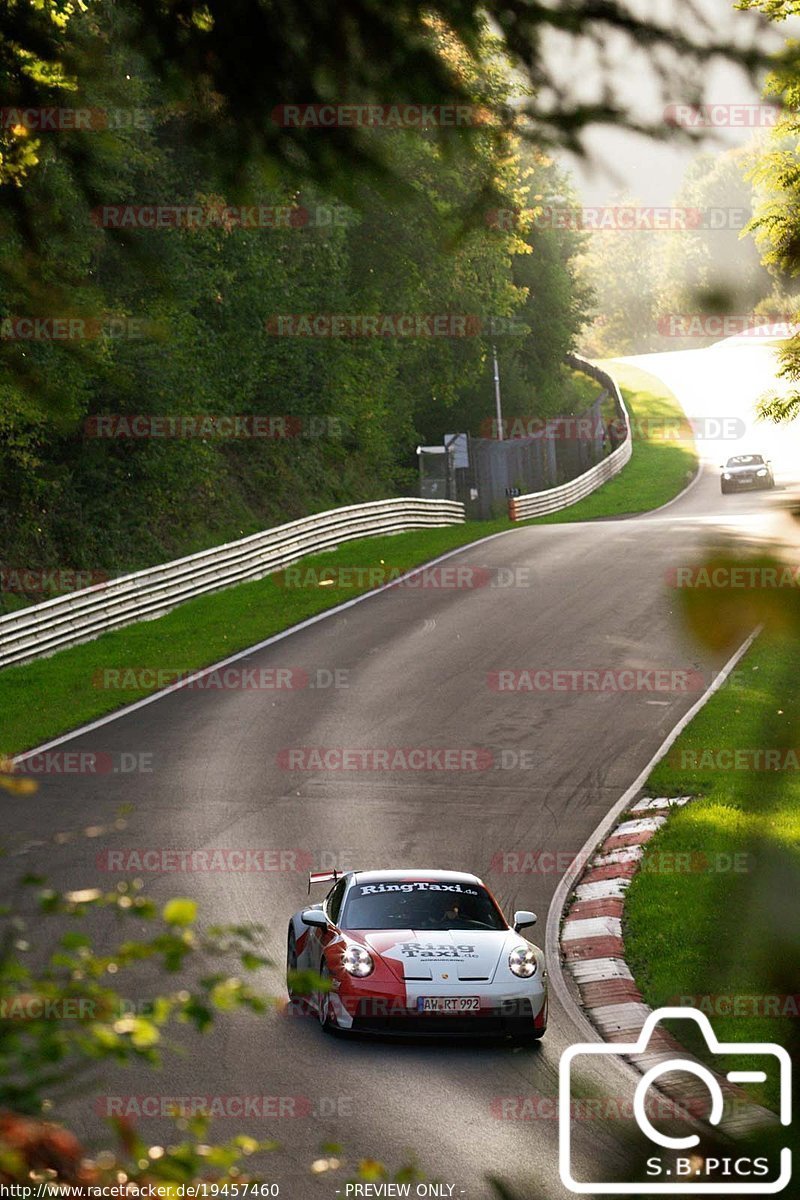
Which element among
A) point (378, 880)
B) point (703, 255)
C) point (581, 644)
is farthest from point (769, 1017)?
point (703, 255)

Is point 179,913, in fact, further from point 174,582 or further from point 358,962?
point 174,582

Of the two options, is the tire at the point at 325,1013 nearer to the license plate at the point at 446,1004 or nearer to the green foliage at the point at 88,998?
the license plate at the point at 446,1004

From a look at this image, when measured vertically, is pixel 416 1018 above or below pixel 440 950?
below

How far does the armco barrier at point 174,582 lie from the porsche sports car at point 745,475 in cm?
1637

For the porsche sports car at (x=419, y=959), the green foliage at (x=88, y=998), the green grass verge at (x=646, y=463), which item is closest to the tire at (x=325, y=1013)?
the porsche sports car at (x=419, y=959)

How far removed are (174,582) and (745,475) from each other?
31.0 m

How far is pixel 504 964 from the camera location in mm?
11258

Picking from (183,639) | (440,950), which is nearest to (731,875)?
(440,950)

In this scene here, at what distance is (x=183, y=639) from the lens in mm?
28000

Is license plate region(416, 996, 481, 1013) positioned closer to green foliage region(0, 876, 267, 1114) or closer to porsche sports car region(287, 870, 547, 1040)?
porsche sports car region(287, 870, 547, 1040)

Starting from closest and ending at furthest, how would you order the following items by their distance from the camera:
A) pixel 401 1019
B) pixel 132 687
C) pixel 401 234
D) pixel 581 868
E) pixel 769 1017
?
pixel 769 1017 < pixel 401 1019 < pixel 581 868 < pixel 132 687 < pixel 401 234

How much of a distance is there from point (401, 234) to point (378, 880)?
3915 cm

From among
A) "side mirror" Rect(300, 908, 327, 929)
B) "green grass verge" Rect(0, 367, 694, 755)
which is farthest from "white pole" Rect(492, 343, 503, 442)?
"side mirror" Rect(300, 908, 327, 929)

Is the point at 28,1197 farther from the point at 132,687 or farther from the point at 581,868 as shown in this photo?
the point at 132,687
